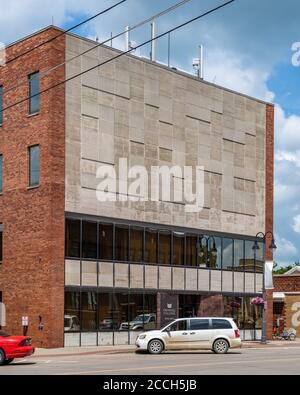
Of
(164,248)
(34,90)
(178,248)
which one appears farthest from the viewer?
(178,248)

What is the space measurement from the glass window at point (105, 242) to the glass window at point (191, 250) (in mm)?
6261

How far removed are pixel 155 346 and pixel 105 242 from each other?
368 inches

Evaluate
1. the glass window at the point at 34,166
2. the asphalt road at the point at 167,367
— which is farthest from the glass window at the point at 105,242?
the asphalt road at the point at 167,367

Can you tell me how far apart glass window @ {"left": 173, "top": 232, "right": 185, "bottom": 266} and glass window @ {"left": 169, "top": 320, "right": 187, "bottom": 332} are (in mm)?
11410

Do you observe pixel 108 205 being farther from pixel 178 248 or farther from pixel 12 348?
pixel 12 348

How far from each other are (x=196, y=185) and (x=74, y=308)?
12015 mm

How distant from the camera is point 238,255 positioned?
52.3 m

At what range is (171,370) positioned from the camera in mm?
25578

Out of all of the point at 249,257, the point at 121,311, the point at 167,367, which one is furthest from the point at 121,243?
the point at 167,367

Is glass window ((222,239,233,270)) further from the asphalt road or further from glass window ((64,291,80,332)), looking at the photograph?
the asphalt road

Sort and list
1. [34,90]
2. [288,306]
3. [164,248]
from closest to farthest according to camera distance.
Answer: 1. [34,90]
2. [164,248]
3. [288,306]

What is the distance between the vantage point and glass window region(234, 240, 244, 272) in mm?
52031

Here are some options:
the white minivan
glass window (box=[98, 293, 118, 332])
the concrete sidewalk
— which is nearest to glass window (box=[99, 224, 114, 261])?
glass window (box=[98, 293, 118, 332])

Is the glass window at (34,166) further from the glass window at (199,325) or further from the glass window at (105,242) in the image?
the glass window at (199,325)
